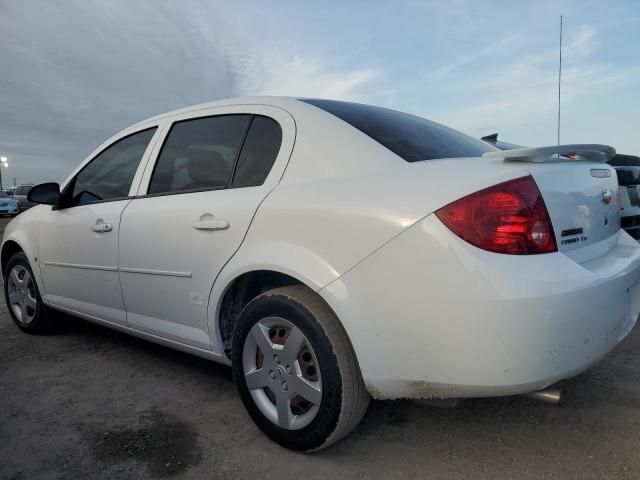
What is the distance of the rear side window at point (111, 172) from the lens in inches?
120

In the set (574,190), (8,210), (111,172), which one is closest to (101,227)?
(111,172)

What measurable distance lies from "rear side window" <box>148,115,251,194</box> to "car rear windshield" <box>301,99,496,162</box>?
17.4 inches

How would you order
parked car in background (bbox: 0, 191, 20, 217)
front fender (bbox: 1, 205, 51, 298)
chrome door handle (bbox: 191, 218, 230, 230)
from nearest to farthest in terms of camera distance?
chrome door handle (bbox: 191, 218, 230, 230)
front fender (bbox: 1, 205, 51, 298)
parked car in background (bbox: 0, 191, 20, 217)

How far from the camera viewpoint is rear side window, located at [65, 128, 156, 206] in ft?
10.0

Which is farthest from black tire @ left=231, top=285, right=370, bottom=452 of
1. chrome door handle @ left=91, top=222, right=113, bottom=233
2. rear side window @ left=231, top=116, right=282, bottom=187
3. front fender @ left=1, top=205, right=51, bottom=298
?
front fender @ left=1, top=205, right=51, bottom=298

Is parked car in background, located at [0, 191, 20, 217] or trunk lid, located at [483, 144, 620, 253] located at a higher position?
trunk lid, located at [483, 144, 620, 253]

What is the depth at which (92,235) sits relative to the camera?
121 inches

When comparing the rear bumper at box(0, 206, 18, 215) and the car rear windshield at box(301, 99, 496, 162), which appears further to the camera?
the rear bumper at box(0, 206, 18, 215)

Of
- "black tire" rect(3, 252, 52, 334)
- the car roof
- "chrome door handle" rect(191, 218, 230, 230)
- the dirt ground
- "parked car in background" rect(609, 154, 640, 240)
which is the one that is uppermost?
the car roof

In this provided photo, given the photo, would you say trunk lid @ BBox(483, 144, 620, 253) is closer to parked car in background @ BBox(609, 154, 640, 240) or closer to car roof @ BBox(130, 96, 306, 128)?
parked car in background @ BBox(609, 154, 640, 240)

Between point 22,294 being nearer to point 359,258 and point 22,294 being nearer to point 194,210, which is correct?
point 194,210

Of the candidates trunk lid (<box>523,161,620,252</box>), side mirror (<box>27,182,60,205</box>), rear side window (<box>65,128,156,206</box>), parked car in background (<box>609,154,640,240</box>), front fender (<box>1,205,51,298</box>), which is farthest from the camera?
front fender (<box>1,205,51,298</box>)

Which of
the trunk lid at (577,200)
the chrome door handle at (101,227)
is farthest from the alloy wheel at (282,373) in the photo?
the chrome door handle at (101,227)

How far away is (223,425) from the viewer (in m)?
2.34
